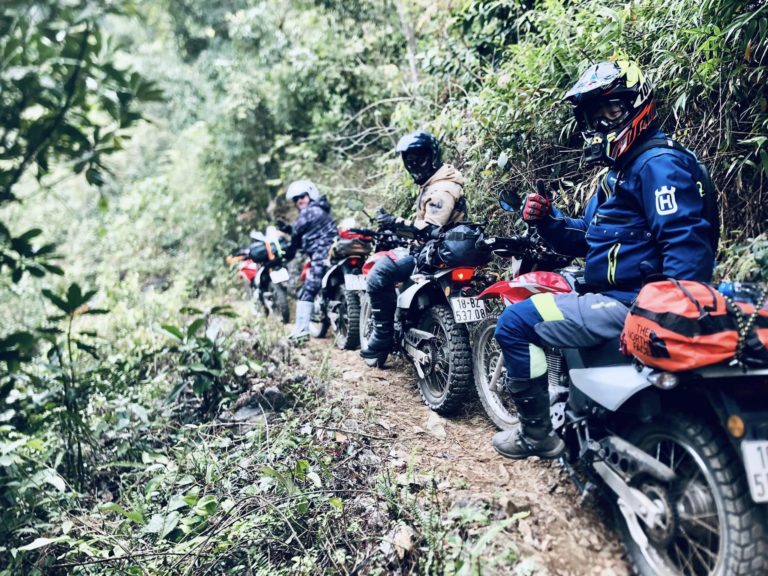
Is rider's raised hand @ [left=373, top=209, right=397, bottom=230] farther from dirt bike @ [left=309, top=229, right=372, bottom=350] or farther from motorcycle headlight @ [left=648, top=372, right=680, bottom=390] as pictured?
motorcycle headlight @ [left=648, top=372, right=680, bottom=390]

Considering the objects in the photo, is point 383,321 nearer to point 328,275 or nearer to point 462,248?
point 462,248

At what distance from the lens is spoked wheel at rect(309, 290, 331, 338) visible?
703 cm

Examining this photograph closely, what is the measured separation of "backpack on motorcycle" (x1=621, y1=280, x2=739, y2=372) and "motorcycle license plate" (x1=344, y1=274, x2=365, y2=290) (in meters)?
3.84

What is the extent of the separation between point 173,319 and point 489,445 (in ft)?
17.8

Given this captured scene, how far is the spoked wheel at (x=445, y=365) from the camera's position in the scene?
409 cm

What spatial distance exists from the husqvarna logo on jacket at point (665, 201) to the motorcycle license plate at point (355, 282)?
12.0 feet

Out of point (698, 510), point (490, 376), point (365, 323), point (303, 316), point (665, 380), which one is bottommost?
point (698, 510)

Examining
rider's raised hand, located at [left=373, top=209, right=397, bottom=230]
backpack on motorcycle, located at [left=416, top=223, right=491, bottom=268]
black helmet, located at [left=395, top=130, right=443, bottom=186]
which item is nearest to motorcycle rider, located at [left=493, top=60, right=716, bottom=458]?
backpack on motorcycle, located at [left=416, top=223, right=491, bottom=268]

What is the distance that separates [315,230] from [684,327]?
18.6 feet

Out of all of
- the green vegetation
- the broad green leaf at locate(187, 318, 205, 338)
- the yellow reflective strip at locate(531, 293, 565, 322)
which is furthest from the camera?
the broad green leaf at locate(187, 318, 205, 338)

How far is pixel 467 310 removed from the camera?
3.98 m

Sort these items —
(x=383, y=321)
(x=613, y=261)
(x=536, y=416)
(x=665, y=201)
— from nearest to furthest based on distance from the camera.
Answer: (x=665, y=201) → (x=613, y=261) → (x=536, y=416) → (x=383, y=321)

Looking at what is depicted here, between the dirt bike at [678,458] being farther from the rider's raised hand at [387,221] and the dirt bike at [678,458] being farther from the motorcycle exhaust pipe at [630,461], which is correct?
the rider's raised hand at [387,221]

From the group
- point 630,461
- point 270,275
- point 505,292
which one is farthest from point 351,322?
point 630,461
